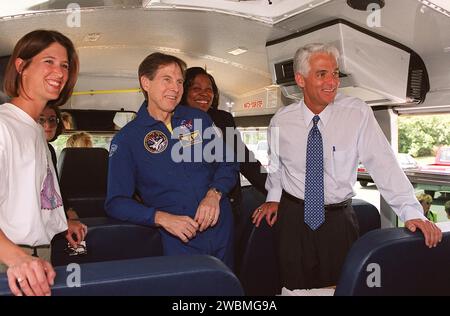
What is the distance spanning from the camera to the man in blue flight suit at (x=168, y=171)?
1.85 metres

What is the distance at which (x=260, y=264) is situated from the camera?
2309 mm

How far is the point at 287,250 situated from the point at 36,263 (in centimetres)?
134

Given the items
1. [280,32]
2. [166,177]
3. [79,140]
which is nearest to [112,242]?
[166,177]

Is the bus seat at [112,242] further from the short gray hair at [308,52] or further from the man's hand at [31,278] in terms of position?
the short gray hair at [308,52]

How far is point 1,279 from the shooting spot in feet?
3.14

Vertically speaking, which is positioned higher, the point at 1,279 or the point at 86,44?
the point at 86,44

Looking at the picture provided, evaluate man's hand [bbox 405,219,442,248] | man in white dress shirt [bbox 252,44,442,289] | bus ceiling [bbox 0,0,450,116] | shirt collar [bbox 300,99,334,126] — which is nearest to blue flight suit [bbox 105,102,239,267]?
man in white dress shirt [bbox 252,44,442,289]

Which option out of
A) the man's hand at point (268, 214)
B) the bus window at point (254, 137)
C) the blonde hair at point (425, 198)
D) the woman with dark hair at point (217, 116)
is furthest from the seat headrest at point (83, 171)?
the blonde hair at point (425, 198)

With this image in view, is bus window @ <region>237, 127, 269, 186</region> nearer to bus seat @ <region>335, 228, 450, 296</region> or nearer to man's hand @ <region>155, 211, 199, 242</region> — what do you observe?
man's hand @ <region>155, 211, 199, 242</region>

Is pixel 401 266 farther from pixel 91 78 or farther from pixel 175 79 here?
pixel 91 78

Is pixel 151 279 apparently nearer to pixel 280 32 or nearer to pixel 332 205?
pixel 332 205

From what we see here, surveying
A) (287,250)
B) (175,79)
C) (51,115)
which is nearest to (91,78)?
(51,115)

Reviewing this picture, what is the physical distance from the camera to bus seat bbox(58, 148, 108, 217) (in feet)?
15.0

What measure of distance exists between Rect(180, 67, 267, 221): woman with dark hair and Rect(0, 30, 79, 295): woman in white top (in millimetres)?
1156
